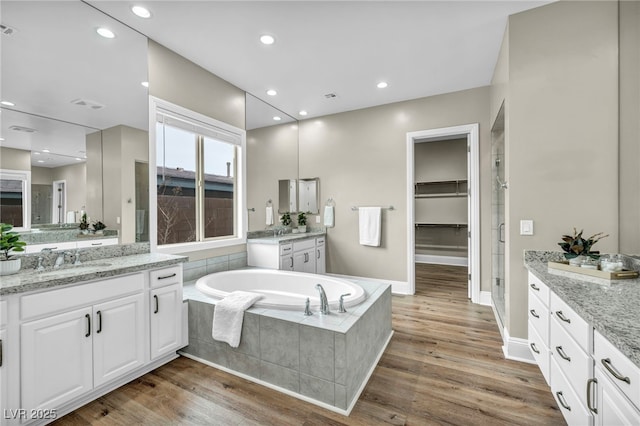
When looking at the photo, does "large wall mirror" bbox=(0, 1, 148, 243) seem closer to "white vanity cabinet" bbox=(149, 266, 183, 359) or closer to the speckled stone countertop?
"white vanity cabinet" bbox=(149, 266, 183, 359)

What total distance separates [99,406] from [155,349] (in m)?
0.42

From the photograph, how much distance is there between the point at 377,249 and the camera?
170 inches

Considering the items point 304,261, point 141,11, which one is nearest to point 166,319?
point 304,261

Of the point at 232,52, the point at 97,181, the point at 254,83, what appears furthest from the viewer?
the point at 254,83

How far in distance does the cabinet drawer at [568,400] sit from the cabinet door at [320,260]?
3.19 metres

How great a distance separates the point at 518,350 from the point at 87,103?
3.98 meters

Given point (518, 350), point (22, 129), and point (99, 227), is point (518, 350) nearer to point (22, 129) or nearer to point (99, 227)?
point (99, 227)

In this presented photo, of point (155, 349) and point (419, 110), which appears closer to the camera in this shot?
point (155, 349)

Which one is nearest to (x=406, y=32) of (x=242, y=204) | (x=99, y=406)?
(x=242, y=204)

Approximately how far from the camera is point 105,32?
2277 mm

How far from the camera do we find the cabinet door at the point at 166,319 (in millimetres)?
2127

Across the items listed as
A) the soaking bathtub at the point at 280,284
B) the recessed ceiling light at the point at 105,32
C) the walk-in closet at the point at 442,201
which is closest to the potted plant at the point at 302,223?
the soaking bathtub at the point at 280,284

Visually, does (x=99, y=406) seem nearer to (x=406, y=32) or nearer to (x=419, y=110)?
(x=406, y=32)

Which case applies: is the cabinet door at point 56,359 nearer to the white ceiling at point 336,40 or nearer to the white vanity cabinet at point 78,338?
the white vanity cabinet at point 78,338
